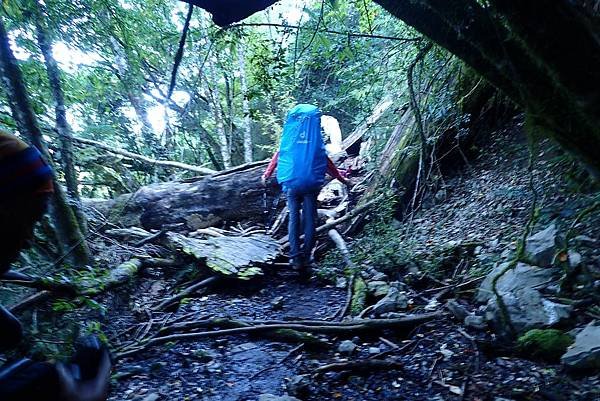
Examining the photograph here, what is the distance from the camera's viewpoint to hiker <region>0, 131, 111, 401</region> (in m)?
1.56

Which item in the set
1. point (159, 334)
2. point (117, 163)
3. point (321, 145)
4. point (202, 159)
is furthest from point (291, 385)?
point (202, 159)

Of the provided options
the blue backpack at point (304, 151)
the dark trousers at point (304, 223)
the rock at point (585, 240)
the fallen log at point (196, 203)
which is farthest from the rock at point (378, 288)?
the fallen log at point (196, 203)

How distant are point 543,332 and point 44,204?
3232mm

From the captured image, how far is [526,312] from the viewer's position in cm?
332

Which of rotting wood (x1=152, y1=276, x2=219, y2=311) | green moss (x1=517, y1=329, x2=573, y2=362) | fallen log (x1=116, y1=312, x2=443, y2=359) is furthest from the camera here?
rotting wood (x1=152, y1=276, x2=219, y2=311)

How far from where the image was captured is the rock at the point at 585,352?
2641mm

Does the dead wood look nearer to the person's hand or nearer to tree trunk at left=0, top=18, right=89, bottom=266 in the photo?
the person's hand

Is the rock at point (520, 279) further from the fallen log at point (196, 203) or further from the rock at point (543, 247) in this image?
the fallen log at point (196, 203)

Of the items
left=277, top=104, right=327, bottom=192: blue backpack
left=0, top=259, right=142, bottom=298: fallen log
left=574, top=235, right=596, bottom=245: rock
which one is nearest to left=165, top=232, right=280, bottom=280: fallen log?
left=0, top=259, right=142, bottom=298: fallen log

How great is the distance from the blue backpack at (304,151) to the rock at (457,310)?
270 cm

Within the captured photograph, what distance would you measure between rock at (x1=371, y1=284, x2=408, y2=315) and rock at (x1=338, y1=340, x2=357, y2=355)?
68 centimetres

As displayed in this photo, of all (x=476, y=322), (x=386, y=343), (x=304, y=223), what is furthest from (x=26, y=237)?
(x=304, y=223)

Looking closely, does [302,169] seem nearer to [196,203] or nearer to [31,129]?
[196,203]

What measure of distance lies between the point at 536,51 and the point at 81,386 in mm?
2556
